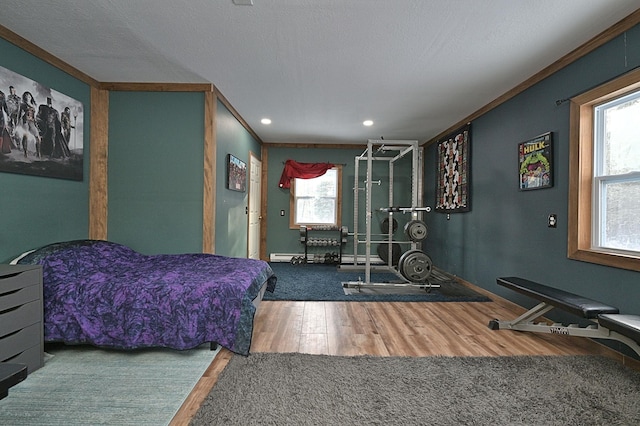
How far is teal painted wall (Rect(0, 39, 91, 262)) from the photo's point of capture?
2500mm

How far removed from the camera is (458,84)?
11.4 ft

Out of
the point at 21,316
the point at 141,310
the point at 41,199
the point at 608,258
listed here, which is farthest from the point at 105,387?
the point at 608,258

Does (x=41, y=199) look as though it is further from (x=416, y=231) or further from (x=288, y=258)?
(x=288, y=258)

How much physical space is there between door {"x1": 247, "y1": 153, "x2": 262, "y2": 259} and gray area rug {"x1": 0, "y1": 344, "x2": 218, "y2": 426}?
127 inches

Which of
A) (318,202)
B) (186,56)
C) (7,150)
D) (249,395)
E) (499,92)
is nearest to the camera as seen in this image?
(249,395)

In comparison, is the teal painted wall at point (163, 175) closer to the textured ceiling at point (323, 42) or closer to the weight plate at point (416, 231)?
the textured ceiling at point (323, 42)

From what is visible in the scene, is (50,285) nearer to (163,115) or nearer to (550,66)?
(163,115)

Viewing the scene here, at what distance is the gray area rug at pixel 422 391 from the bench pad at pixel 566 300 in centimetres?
40

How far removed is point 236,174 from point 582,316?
4059 millimetres

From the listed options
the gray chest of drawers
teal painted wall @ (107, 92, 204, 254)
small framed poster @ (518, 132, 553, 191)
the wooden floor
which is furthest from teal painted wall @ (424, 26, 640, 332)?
the gray chest of drawers

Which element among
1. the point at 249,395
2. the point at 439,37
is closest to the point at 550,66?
the point at 439,37

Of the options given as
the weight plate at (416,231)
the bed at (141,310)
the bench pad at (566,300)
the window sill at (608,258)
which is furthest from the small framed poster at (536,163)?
the bed at (141,310)

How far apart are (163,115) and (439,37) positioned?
117 inches

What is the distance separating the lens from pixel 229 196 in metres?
4.36
